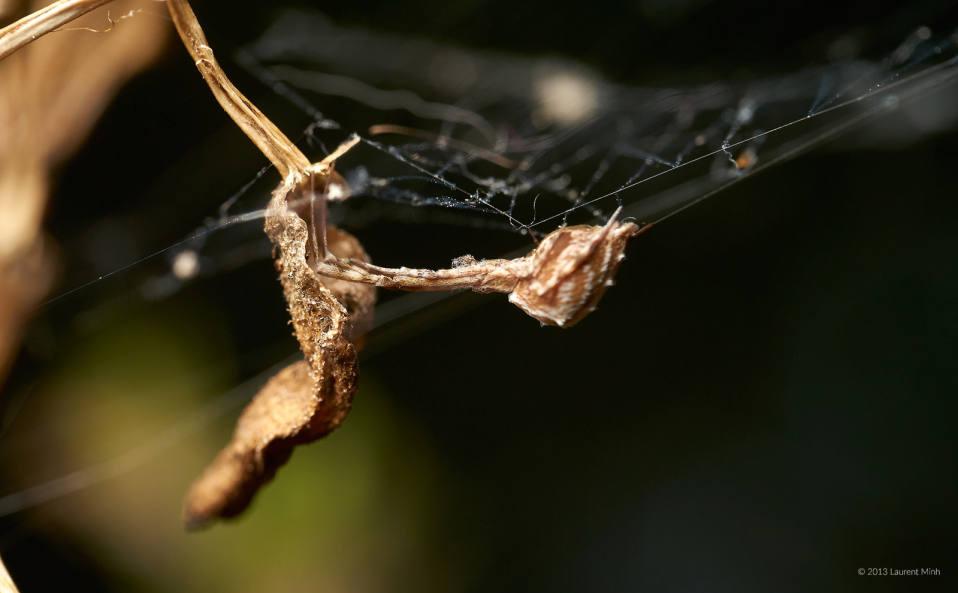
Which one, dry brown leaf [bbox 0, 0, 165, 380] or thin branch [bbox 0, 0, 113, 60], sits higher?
dry brown leaf [bbox 0, 0, 165, 380]

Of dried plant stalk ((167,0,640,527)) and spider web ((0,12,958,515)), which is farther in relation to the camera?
spider web ((0,12,958,515))

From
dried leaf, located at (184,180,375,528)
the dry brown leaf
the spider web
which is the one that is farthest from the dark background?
dried leaf, located at (184,180,375,528)

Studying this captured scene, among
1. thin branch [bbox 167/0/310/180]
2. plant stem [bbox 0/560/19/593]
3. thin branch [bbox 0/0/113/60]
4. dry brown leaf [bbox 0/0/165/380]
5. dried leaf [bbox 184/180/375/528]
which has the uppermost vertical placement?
dry brown leaf [bbox 0/0/165/380]

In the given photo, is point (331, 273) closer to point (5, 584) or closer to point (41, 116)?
point (5, 584)

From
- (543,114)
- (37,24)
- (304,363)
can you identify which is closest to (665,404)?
(543,114)

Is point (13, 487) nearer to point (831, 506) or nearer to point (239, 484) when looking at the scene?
point (239, 484)

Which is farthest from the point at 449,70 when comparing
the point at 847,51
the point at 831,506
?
the point at 831,506

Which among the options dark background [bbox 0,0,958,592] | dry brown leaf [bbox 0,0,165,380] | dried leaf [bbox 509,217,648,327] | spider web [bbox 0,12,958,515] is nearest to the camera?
dried leaf [bbox 509,217,648,327]

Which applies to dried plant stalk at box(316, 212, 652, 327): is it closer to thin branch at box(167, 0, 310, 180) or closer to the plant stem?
thin branch at box(167, 0, 310, 180)
